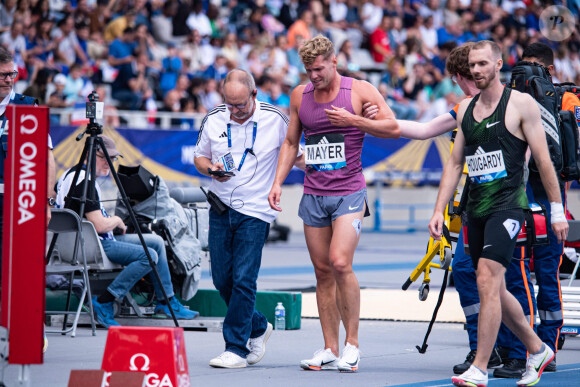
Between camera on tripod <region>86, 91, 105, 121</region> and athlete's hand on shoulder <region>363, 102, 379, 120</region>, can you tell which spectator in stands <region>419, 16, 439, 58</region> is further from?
athlete's hand on shoulder <region>363, 102, 379, 120</region>

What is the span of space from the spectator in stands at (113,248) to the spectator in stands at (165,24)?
42.0 ft

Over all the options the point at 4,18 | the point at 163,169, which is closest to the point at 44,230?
the point at 163,169

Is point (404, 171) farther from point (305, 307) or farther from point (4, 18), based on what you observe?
point (305, 307)

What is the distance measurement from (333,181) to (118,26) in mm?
13983

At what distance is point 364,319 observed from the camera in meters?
8.77

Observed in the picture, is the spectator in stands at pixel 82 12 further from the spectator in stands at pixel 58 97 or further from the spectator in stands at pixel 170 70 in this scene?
the spectator in stands at pixel 58 97

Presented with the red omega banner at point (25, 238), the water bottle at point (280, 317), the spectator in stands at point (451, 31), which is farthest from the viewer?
the spectator in stands at point (451, 31)

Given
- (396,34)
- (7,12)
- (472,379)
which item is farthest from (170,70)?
(472,379)

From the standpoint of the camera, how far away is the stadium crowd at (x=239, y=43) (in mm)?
17875

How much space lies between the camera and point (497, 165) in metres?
5.54

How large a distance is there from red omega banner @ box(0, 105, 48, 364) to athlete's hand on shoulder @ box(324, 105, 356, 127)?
206 cm

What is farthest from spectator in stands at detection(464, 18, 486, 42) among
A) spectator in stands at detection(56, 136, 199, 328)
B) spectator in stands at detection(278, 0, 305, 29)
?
spectator in stands at detection(56, 136, 199, 328)

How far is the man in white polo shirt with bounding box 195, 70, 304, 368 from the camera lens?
6.25 metres

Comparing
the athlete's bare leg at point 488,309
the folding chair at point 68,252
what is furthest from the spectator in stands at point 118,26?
the athlete's bare leg at point 488,309
